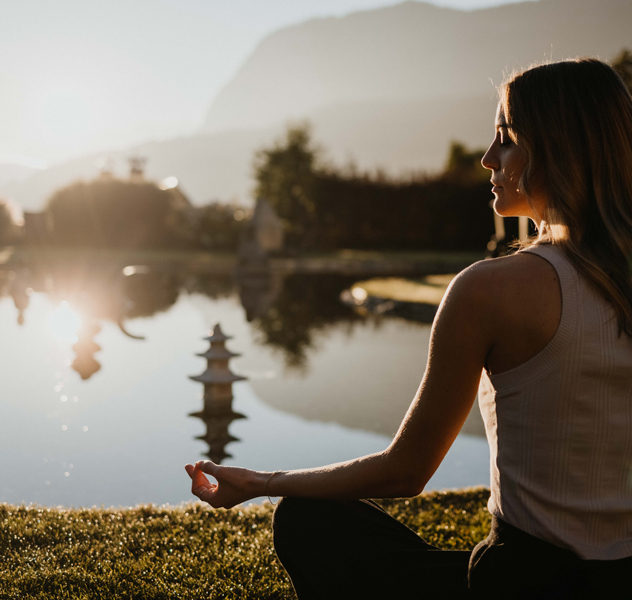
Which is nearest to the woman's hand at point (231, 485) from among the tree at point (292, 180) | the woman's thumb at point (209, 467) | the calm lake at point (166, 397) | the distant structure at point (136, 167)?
the woman's thumb at point (209, 467)

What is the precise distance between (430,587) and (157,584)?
147cm

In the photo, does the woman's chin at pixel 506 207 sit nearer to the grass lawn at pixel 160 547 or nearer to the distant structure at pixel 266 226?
the grass lawn at pixel 160 547

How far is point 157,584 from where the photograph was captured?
2.48 meters

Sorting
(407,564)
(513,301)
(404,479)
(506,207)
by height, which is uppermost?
(506,207)

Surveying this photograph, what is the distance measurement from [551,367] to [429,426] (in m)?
0.29

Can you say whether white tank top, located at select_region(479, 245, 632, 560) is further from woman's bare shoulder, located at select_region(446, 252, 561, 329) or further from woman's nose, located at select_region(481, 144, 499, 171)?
woman's nose, located at select_region(481, 144, 499, 171)

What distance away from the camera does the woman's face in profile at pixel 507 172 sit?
55.3 inches

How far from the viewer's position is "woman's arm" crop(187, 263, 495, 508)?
3.96ft

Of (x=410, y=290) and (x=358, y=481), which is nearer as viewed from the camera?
(x=358, y=481)

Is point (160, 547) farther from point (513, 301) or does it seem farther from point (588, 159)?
point (588, 159)

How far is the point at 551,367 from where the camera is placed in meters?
1.21

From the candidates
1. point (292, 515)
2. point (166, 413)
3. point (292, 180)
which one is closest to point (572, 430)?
point (292, 515)

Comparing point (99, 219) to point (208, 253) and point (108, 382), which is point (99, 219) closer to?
point (208, 253)

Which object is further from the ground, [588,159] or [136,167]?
[136,167]
